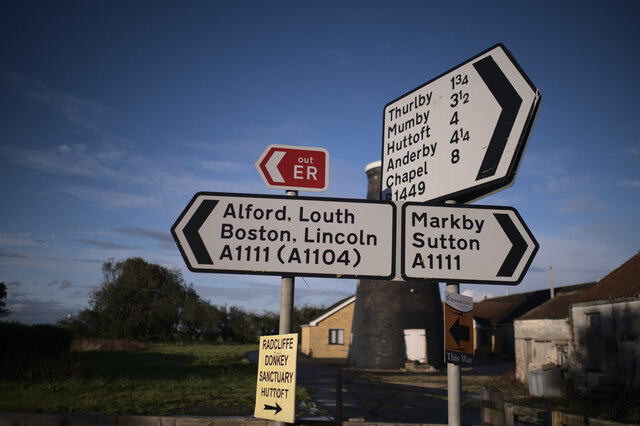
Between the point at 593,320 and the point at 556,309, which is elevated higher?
the point at 556,309

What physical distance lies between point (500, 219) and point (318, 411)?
33.2 ft

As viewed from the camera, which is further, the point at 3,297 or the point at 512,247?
the point at 3,297

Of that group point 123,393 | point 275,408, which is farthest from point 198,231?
point 123,393

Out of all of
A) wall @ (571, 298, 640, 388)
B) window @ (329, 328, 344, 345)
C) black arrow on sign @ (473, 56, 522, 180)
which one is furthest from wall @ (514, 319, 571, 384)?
window @ (329, 328, 344, 345)

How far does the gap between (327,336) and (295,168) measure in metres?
40.7

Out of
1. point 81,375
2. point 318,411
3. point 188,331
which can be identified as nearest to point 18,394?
point 81,375

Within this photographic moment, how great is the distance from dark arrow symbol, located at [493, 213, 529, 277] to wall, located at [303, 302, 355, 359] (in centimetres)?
4041

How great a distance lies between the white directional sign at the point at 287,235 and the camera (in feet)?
9.55

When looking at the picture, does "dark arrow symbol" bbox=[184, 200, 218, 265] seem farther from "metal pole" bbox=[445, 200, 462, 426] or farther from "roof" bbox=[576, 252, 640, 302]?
"roof" bbox=[576, 252, 640, 302]

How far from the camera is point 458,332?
283 cm

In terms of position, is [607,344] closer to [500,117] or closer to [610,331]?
[610,331]

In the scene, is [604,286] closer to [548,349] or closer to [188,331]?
[548,349]

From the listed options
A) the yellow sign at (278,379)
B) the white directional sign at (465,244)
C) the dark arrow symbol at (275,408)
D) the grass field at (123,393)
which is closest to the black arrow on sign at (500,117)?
the white directional sign at (465,244)

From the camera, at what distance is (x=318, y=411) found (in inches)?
460
